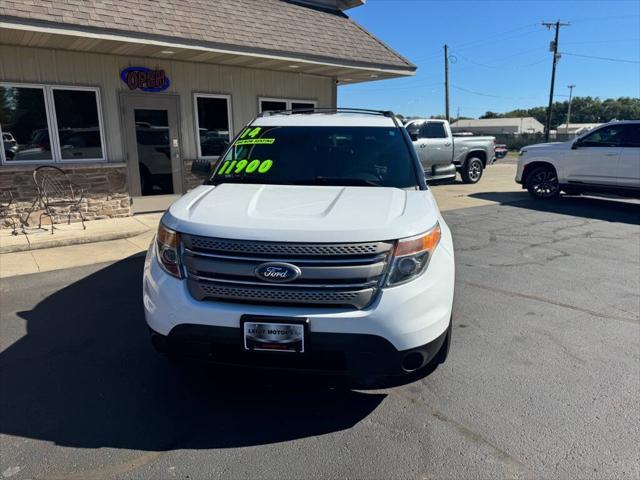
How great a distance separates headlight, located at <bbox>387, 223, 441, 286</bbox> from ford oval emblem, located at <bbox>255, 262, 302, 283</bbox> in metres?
0.52

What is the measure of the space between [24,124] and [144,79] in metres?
2.33

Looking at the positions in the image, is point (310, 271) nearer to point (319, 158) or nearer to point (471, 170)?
point (319, 158)

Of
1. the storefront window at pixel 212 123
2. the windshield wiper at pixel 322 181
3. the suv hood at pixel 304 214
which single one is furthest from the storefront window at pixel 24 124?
the suv hood at pixel 304 214

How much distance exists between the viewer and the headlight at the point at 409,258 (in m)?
2.57

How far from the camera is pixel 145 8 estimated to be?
27.4ft

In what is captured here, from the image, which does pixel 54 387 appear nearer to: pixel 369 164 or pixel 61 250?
pixel 369 164

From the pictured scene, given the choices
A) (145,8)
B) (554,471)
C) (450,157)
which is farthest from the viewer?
(450,157)

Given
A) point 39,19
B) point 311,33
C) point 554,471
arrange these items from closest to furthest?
point 554,471 < point 39,19 < point 311,33

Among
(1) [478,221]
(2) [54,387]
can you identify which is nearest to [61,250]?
(2) [54,387]

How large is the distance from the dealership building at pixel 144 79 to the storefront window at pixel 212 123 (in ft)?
0.08

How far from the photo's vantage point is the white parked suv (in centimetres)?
1023

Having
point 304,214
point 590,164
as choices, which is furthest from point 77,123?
point 590,164

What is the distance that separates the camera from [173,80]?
9711mm

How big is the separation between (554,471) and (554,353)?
1513mm
